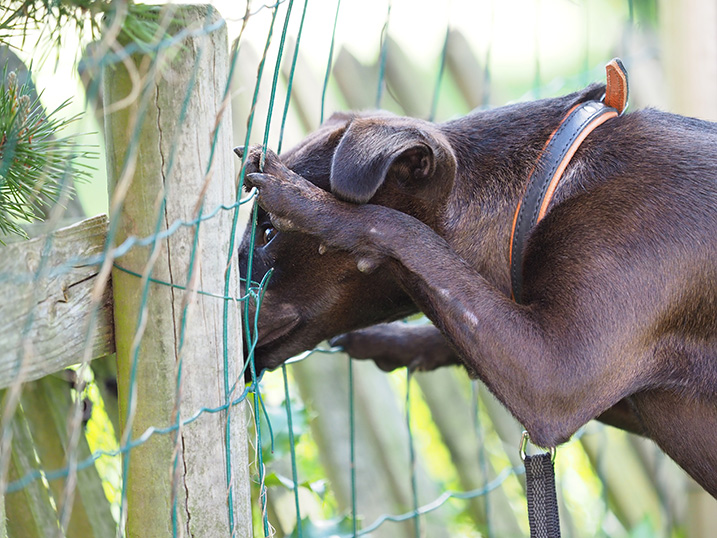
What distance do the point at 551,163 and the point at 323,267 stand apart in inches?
25.4

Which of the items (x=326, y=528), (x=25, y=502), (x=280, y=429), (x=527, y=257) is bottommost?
(x=326, y=528)

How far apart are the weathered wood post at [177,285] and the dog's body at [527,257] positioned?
0.30 meters

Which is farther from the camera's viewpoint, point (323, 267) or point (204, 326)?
point (323, 267)

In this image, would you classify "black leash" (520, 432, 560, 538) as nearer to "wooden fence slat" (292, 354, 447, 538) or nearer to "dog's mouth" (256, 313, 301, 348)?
"dog's mouth" (256, 313, 301, 348)

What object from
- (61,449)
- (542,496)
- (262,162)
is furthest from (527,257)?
(61,449)

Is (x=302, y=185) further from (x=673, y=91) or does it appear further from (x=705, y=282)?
(x=673, y=91)

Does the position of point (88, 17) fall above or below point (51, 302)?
above

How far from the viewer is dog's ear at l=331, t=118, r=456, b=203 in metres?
1.67

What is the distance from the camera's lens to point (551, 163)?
76.4 inches

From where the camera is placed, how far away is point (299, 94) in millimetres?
2932

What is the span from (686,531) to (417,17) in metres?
3.23

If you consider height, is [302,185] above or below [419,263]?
above

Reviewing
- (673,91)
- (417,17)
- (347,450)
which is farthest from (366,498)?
(417,17)

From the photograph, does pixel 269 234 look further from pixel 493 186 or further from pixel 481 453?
pixel 481 453
